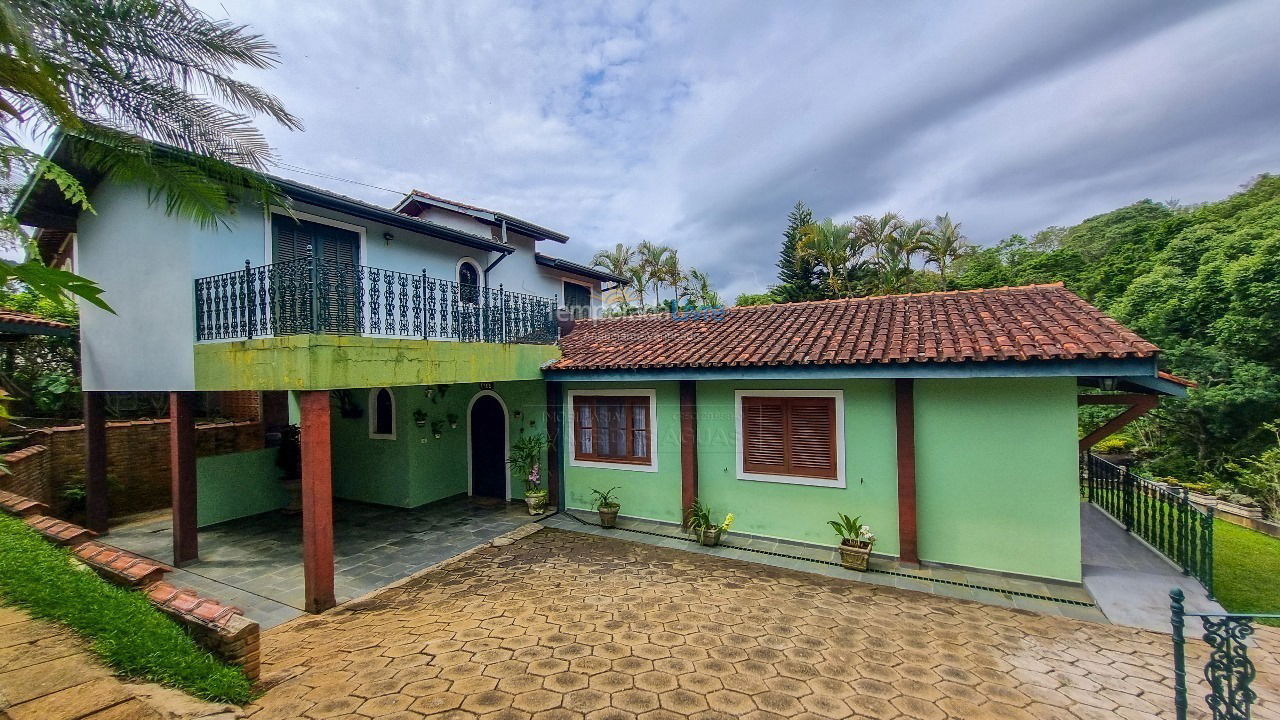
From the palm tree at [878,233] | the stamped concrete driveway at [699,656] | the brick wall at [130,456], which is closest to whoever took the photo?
the stamped concrete driveway at [699,656]

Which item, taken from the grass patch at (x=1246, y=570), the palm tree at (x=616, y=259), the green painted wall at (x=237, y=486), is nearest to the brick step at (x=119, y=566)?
the green painted wall at (x=237, y=486)

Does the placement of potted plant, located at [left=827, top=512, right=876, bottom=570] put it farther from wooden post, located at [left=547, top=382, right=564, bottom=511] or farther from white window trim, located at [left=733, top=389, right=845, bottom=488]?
wooden post, located at [left=547, top=382, right=564, bottom=511]

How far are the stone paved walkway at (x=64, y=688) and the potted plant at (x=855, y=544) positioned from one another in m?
7.25

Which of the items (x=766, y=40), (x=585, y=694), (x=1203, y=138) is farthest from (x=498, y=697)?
(x=1203, y=138)

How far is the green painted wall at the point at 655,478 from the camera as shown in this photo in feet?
30.9

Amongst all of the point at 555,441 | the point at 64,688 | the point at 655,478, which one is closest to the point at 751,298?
the point at 555,441

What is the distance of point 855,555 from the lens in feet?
23.9

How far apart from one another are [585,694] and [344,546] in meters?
6.30

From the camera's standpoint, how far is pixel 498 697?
4254 millimetres

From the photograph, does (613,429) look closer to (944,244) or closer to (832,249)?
(832,249)

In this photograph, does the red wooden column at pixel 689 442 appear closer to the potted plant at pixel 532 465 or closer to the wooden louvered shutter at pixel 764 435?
the wooden louvered shutter at pixel 764 435

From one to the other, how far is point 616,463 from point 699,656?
524cm

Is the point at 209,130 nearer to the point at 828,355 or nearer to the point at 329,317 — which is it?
the point at 329,317

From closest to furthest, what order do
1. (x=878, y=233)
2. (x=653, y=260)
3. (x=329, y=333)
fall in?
(x=329, y=333) → (x=878, y=233) → (x=653, y=260)
